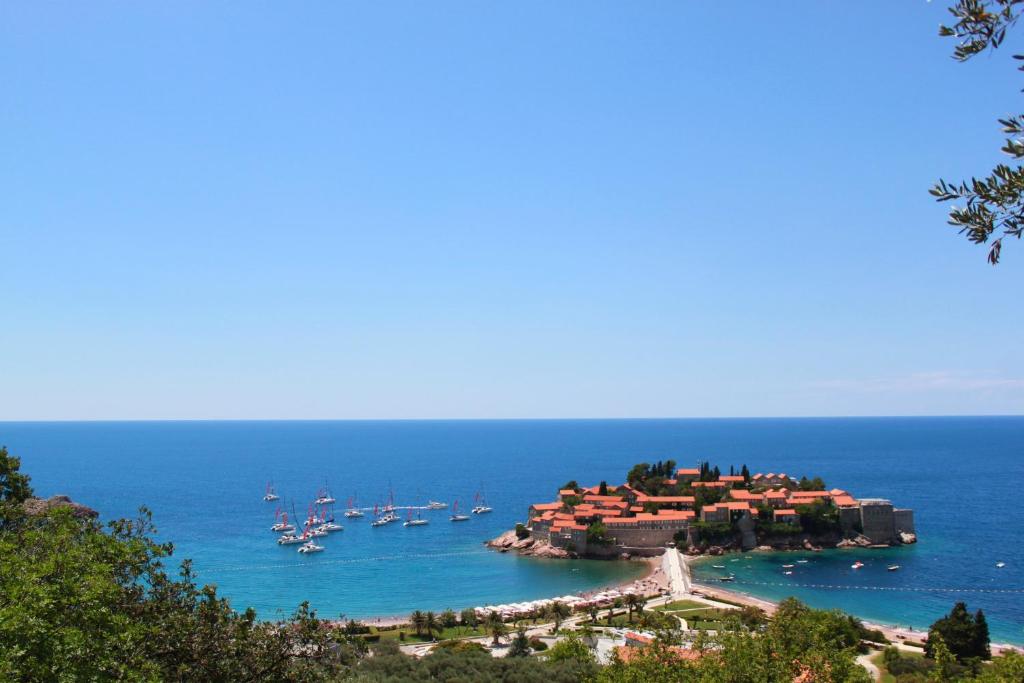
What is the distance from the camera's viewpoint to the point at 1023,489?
119625 mm

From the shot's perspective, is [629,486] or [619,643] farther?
[629,486]

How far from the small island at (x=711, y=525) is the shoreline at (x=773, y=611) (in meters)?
6.66

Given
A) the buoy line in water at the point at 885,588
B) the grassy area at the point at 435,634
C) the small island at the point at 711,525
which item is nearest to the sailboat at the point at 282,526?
the small island at the point at 711,525

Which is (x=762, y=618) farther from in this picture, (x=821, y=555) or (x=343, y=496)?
(x=343, y=496)

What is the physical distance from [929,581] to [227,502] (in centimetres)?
9573

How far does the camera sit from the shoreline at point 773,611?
43.4m

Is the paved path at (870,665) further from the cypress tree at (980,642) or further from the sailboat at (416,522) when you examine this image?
the sailboat at (416,522)

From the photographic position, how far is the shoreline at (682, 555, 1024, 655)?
43422mm

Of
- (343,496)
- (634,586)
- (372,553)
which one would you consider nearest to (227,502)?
(343,496)

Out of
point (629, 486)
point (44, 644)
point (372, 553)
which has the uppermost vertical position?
point (44, 644)

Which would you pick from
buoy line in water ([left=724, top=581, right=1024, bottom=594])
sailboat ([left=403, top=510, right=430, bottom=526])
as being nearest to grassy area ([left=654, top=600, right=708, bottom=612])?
buoy line in water ([left=724, top=581, right=1024, bottom=594])

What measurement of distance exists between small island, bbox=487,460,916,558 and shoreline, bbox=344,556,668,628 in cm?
345

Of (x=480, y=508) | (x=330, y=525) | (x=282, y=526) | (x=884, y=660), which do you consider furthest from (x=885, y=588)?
(x=282, y=526)

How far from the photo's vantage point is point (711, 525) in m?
73.8
